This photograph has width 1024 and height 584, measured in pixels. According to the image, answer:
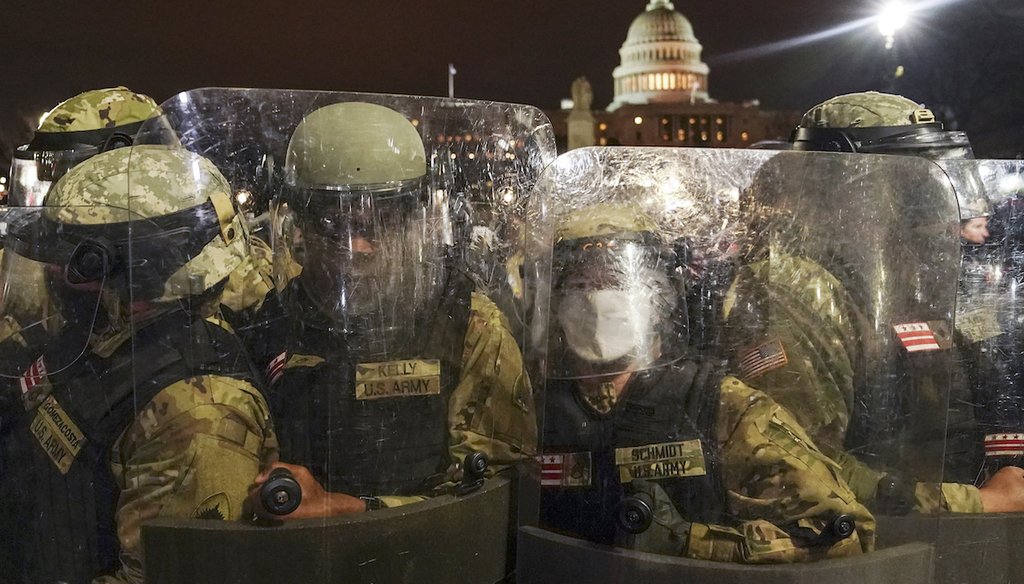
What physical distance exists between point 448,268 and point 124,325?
0.97 meters

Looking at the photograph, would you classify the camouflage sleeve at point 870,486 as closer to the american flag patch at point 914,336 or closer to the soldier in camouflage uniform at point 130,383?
the american flag patch at point 914,336

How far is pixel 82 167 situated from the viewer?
2.77 meters

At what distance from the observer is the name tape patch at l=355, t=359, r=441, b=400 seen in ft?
8.63

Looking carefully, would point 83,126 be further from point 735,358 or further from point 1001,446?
point 1001,446

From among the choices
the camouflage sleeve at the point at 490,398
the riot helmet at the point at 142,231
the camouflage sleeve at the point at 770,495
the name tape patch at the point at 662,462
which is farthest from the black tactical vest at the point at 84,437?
the camouflage sleeve at the point at 770,495

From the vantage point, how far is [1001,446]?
3277 mm

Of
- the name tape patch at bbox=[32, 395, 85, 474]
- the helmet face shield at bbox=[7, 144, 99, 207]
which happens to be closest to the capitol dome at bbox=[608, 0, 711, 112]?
the helmet face shield at bbox=[7, 144, 99, 207]

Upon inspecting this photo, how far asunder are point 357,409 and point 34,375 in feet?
3.20

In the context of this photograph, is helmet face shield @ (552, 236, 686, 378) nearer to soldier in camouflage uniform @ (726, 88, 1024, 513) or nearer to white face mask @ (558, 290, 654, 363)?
white face mask @ (558, 290, 654, 363)

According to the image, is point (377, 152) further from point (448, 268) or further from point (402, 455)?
point (402, 455)

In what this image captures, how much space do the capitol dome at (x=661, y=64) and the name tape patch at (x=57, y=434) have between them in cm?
6049

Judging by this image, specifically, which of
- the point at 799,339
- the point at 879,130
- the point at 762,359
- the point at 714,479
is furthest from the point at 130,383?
the point at 879,130

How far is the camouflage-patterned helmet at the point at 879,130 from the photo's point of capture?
399cm

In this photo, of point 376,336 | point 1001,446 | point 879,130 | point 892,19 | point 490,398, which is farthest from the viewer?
point 892,19
